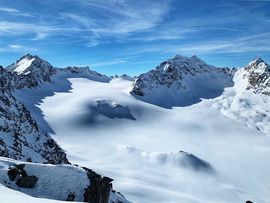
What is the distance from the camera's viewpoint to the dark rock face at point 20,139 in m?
67.0

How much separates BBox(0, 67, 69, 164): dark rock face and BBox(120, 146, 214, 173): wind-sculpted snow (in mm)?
45167

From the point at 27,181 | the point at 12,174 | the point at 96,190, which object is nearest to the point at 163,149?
the point at 96,190

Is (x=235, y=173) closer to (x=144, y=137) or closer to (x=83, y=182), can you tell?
(x=144, y=137)

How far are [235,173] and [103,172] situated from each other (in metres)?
45.2

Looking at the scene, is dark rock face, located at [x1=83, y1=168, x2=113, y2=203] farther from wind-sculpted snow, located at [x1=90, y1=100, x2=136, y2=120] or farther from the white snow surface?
wind-sculpted snow, located at [x1=90, y1=100, x2=136, y2=120]

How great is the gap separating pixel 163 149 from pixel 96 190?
110698mm

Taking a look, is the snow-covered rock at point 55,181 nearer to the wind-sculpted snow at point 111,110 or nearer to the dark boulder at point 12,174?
the dark boulder at point 12,174

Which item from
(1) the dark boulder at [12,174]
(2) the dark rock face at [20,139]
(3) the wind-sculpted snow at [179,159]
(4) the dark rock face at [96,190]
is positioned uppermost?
(3) the wind-sculpted snow at [179,159]

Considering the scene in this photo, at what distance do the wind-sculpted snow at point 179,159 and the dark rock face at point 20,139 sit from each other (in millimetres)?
45167

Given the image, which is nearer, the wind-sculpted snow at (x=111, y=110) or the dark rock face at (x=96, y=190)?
the dark rock face at (x=96, y=190)

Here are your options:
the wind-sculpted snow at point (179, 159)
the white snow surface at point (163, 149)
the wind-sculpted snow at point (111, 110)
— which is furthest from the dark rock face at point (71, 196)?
the wind-sculpted snow at point (111, 110)

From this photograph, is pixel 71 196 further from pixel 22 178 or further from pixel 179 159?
pixel 179 159

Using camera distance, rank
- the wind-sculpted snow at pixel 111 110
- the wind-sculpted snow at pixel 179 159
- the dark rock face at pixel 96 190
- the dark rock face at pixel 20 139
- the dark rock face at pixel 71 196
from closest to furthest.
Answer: the dark rock face at pixel 71 196 → the dark rock face at pixel 96 190 → the dark rock face at pixel 20 139 → the wind-sculpted snow at pixel 179 159 → the wind-sculpted snow at pixel 111 110

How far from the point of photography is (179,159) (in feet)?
428
